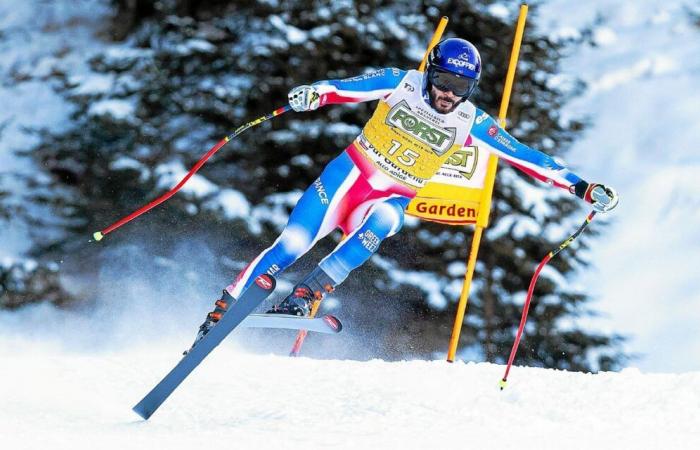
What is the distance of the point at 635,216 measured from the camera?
1700 cm

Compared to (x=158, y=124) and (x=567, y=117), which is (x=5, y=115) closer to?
(x=158, y=124)

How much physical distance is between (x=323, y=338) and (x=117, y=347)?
2.09 m

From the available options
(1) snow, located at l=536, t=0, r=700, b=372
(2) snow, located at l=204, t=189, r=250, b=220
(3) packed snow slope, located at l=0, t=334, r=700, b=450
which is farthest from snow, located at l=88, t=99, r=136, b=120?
(1) snow, located at l=536, t=0, r=700, b=372

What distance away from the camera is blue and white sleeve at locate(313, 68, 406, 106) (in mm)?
4469

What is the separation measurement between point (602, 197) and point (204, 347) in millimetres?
2042

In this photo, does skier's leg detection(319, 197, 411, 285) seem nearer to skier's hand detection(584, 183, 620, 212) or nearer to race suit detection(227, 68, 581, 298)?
race suit detection(227, 68, 581, 298)

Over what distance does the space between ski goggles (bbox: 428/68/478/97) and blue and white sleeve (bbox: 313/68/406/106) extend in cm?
22

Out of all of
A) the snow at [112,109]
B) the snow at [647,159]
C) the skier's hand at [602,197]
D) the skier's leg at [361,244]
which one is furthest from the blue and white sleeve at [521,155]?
the snow at [647,159]

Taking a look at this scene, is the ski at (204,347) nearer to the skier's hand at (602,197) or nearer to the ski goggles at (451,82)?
the ski goggles at (451,82)

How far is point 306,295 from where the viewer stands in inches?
164

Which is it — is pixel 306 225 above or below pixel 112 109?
above

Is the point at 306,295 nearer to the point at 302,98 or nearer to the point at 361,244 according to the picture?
the point at 361,244

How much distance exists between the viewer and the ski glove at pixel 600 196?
4426 mm

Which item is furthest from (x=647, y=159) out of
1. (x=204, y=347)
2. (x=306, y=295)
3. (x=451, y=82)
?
(x=204, y=347)
